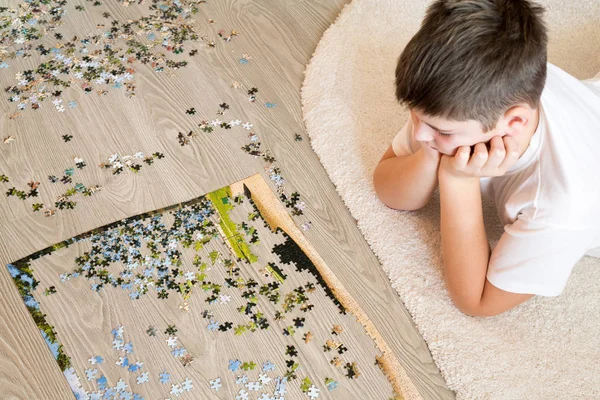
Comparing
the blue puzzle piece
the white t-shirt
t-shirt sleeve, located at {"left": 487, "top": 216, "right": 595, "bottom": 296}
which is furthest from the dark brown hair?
the blue puzzle piece

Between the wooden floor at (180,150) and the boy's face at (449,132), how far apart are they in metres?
0.46

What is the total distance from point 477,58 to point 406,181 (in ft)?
1.55

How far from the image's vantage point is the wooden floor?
56.6 inches

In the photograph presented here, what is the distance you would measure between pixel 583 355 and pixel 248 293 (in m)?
0.81

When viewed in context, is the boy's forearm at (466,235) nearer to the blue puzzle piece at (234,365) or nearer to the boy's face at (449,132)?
the boy's face at (449,132)

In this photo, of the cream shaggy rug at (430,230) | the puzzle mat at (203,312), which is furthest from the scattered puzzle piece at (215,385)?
the cream shaggy rug at (430,230)

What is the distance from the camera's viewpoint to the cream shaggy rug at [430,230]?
1.38 m

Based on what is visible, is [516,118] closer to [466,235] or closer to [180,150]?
[466,235]

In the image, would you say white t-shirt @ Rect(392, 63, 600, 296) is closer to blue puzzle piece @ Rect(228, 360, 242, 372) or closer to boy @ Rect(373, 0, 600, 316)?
boy @ Rect(373, 0, 600, 316)

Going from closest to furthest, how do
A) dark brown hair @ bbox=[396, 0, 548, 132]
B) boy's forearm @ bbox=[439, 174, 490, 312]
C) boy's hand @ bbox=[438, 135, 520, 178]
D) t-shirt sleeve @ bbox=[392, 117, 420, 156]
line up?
dark brown hair @ bbox=[396, 0, 548, 132], boy's hand @ bbox=[438, 135, 520, 178], boy's forearm @ bbox=[439, 174, 490, 312], t-shirt sleeve @ bbox=[392, 117, 420, 156]

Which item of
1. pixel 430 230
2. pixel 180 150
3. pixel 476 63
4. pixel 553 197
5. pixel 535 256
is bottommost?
pixel 430 230

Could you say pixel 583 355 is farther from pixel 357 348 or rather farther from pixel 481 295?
pixel 357 348

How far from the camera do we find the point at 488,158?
3.92ft

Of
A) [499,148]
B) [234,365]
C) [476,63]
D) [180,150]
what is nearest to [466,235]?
[499,148]
